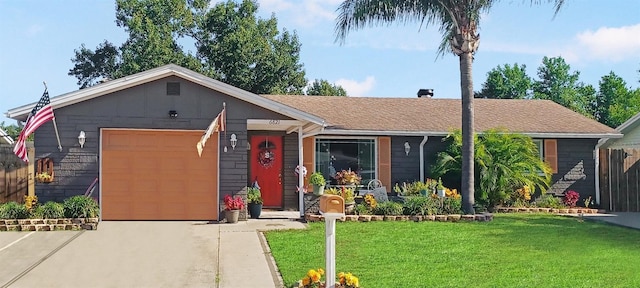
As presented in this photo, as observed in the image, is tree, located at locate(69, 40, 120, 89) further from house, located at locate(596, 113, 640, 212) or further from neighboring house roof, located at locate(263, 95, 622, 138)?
house, located at locate(596, 113, 640, 212)

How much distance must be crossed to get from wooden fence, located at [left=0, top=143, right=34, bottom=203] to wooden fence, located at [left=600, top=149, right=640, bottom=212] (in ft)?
50.9

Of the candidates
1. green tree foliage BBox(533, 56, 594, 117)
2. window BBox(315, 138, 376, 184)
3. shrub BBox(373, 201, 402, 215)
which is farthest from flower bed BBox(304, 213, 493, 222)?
green tree foliage BBox(533, 56, 594, 117)

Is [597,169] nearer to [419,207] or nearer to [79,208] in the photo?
[419,207]

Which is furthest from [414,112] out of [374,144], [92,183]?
[92,183]

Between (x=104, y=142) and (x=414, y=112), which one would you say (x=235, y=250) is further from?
(x=414, y=112)

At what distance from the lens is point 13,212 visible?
41.0ft

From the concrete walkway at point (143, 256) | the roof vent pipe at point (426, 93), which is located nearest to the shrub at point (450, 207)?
the concrete walkway at point (143, 256)

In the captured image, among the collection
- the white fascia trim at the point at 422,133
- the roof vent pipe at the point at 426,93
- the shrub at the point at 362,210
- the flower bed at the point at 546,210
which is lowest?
the flower bed at the point at 546,210

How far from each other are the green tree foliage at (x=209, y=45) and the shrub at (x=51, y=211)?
1860cm

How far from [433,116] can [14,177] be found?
1163 cm

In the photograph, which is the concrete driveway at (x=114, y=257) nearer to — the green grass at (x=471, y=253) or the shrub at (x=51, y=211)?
the shrub at (x=51, y=211)

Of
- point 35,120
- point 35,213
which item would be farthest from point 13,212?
point 35,120

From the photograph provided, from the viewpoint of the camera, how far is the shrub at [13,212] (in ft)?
40.9

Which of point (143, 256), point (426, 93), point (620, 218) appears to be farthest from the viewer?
point (426, 93)
